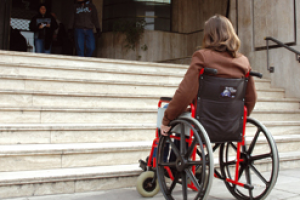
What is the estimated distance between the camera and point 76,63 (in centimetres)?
476

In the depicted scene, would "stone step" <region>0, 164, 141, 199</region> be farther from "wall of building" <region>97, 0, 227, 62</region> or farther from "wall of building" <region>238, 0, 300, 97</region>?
"wall of building" <region>97, 0, 227, 62</region>

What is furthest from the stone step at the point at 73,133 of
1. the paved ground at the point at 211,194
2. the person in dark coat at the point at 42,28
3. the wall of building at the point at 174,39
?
the wall of building at the point at 174,39

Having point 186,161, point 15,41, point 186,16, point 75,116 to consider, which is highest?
point 186,16

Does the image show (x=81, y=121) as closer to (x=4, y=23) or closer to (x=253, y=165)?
(x=253, y=165)

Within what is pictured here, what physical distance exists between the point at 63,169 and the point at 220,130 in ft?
4.60

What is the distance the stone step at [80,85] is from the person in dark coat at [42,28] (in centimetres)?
299

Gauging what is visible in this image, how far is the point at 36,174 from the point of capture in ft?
8.41

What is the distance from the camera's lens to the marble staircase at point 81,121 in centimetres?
266

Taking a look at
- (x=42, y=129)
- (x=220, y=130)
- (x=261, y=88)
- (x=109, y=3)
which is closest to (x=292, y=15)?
(x=261, y=88)

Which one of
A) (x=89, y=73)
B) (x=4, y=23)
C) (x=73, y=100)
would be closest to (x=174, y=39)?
(x=4, y=23)

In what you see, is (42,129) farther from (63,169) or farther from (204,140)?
(204,140)

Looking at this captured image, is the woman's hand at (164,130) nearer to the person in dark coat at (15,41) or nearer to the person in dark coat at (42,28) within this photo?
the person in dark coat at (42,28)

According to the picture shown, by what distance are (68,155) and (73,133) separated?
14.5 inches

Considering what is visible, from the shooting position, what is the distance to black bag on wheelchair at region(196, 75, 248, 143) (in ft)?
7.00
